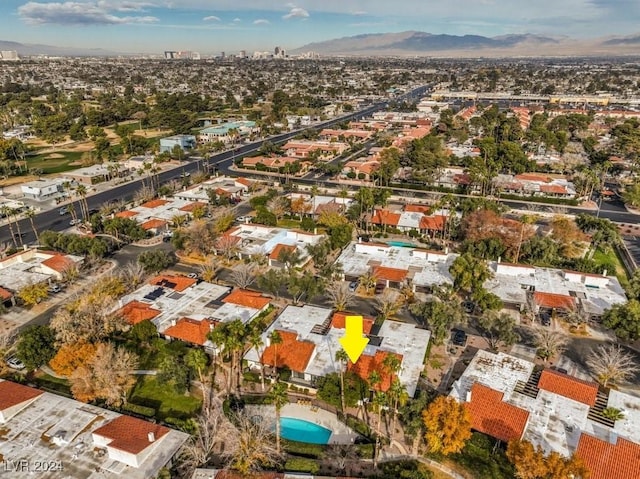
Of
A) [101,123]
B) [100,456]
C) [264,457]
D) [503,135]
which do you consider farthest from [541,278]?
[101,123]

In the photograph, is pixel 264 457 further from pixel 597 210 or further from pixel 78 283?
pixel 597 210

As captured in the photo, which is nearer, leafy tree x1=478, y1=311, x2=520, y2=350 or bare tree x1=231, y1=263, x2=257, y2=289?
leafy tree x1=478, y1=311, x2=520, y2=350

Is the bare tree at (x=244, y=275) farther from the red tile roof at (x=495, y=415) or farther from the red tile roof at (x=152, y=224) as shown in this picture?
the red tile roof at (x=495, y=415)

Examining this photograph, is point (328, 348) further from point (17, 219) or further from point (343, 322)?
point (17, 219)

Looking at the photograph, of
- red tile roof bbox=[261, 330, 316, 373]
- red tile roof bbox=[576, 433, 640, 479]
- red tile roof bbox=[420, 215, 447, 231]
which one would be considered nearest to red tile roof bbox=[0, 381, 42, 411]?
red tile roof bbox=[261, 330, 316, 373]

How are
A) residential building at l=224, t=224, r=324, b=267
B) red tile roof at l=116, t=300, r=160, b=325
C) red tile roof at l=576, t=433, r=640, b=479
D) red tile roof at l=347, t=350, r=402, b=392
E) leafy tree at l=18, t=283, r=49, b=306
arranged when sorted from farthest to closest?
residential building at l=224, t=224, r=324, b=267
leafy tree at l=18, t=283, r=49, b=306
red tile roof at l=116, t=300, r=160, b=325
red tile roof at l=347, t=350, r=402, b=392
red tile roof at l=576, t=433, r=640, b=479

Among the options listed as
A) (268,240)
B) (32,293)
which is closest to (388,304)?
(268,240)

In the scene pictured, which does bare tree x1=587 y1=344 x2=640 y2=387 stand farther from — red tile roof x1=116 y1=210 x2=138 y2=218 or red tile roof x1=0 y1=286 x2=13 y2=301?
red tile roof x1=116 y1=210 x2=138 y2=218
